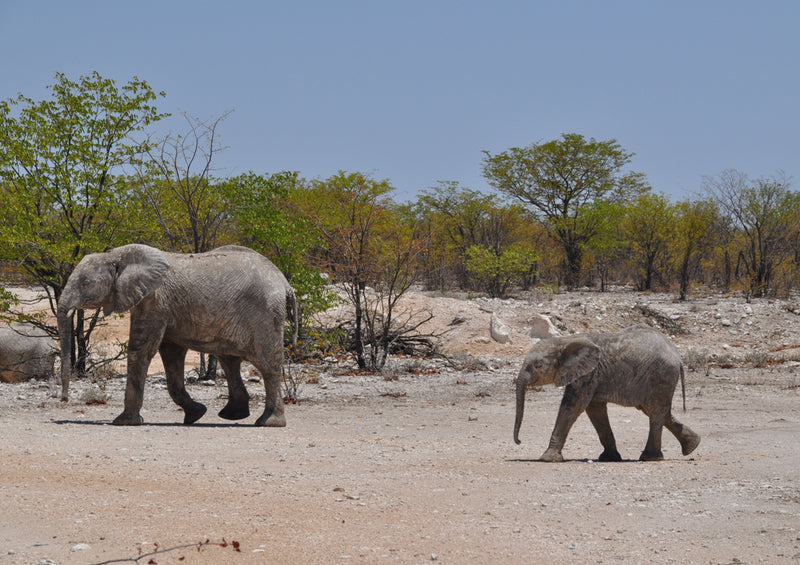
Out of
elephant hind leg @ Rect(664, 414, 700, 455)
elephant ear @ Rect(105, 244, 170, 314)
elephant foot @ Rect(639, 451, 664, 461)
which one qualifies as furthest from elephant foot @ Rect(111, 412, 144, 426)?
elephant hind leg @ Rect(664, 414, 700, 455)

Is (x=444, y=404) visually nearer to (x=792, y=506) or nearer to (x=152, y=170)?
(x=152, y=170)

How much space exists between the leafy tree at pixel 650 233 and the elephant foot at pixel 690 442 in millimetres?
30662

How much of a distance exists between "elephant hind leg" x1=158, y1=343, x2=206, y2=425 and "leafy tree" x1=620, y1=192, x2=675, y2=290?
1227 inches

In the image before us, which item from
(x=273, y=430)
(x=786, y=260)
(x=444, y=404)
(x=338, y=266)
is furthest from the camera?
(x=786, y=260)

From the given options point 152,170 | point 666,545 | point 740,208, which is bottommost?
point 666,545

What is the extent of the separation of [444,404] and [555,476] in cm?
621

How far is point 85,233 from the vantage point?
14.9 metres

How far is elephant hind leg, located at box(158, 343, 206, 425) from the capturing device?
10953 millimetres

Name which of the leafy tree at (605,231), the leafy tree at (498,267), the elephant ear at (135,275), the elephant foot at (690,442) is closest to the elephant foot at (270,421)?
the elephant ear at (135,275)

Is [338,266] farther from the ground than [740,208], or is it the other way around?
[740,208]

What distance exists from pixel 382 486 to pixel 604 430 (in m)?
2.94

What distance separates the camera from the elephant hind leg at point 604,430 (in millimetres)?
9227

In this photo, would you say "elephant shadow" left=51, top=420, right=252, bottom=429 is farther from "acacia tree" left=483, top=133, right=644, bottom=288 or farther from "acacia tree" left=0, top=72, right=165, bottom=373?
"acacia tree" left=483, top=133, right=644, bottom=288

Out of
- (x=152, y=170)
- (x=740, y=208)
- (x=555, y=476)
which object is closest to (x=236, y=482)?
(x=555, y=476)
